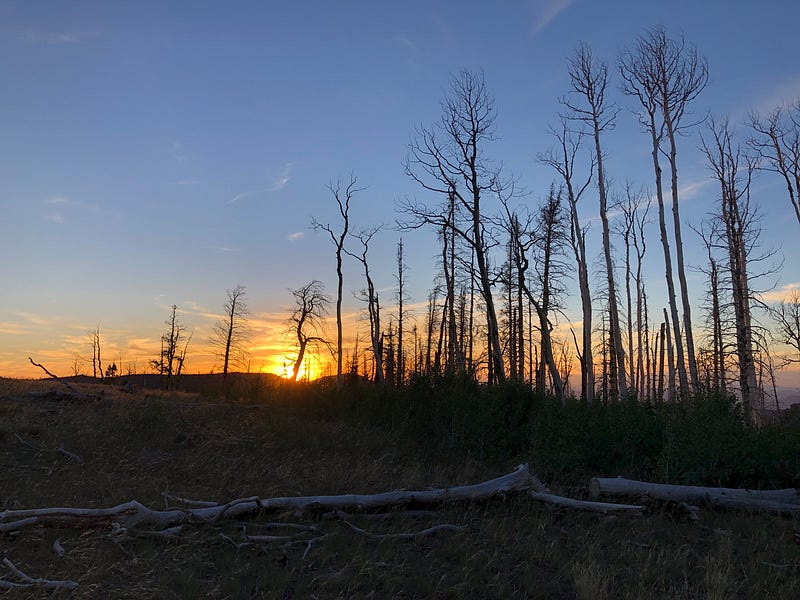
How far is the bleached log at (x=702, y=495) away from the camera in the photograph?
8.93m

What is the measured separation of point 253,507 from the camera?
24.3 ft

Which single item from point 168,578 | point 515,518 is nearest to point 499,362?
point 515,518

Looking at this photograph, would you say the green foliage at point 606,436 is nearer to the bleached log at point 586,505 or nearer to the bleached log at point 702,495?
the bleached log at point 702,495

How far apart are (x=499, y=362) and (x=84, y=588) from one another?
16967mm

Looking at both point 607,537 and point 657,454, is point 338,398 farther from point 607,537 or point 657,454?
point 607,537

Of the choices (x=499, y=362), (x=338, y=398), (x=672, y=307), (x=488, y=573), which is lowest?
(x=488, y=573)

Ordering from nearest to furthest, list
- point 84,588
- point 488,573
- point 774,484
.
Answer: point 84,588
point 488,573
point 774,484

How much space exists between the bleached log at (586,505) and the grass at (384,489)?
0.59ft

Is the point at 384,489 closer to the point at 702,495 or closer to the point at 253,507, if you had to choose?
the point at 253,507

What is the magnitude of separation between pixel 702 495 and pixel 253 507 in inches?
291

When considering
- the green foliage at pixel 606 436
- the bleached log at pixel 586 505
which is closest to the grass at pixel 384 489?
the green foliage at pixel 606 436

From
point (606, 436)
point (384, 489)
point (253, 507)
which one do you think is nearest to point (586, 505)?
point (384, 489)

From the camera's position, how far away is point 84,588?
4.99m

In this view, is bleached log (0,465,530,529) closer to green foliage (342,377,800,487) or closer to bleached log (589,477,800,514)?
bleached log (589,477,800,514)
